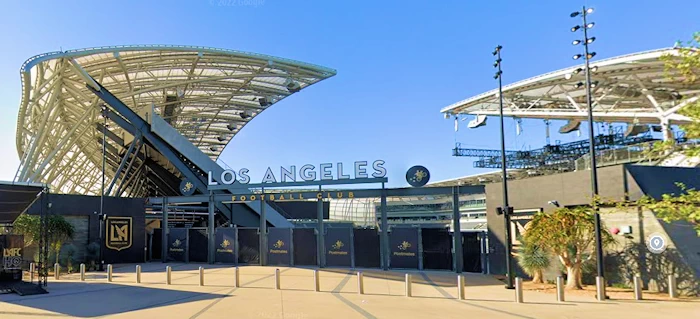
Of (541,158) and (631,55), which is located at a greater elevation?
(631,55)

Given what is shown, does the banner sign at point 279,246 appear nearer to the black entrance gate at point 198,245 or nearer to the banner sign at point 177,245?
the black entrance gate at point 198,245

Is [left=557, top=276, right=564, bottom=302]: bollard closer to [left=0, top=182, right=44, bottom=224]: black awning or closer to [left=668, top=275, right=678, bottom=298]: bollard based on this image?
[left=668, top=275, right=678, bottom=298]: bollard

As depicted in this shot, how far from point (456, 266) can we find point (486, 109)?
39.5 metres

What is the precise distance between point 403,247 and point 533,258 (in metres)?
8.19

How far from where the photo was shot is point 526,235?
18.6 m

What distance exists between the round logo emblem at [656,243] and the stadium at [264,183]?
10.5 inches

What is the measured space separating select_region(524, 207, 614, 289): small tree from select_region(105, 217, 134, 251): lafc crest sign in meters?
26.4

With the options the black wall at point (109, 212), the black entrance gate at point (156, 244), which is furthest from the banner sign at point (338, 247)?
the black wall at point (109, 212)

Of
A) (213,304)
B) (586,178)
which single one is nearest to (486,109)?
(586,178)

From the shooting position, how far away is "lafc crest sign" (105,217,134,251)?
31.9 meters

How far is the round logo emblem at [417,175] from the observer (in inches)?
1029

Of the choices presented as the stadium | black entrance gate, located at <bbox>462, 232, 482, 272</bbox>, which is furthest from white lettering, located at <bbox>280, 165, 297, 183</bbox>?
black entrance gate, located at <bbox>462, 232, 482, 272</bbox>

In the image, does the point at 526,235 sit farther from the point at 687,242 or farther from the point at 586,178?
the point at 687,242

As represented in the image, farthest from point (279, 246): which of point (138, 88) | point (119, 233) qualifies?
point (138, 88)
